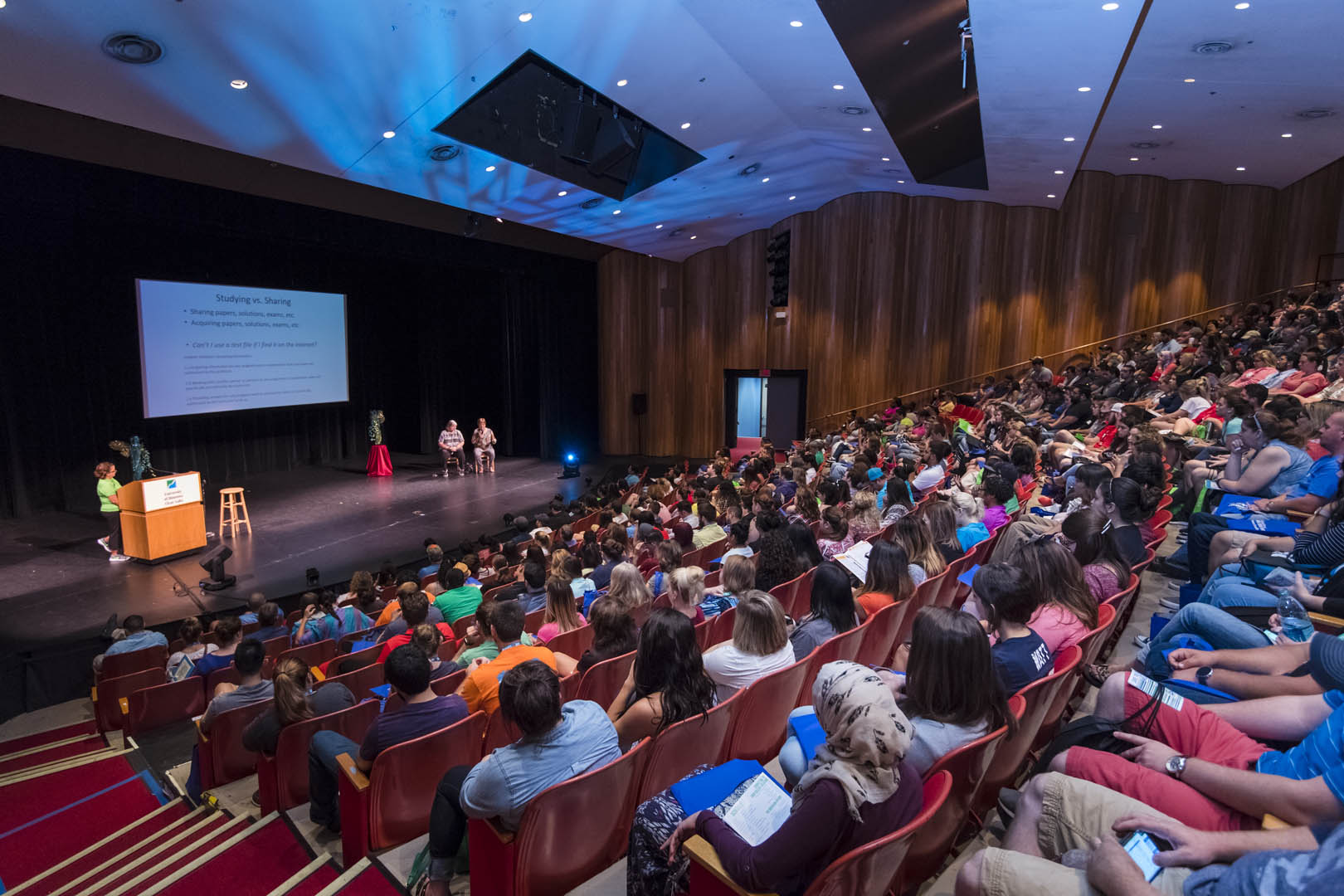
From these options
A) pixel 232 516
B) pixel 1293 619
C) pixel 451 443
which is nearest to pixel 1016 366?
pixel 451 443

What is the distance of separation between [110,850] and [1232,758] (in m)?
4.16

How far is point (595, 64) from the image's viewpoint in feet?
21.7

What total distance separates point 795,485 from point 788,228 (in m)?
9.05

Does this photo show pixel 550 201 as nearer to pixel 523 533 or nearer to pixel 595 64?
pixel 595 64

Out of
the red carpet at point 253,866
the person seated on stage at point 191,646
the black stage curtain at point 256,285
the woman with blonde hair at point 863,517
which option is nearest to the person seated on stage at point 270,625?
the person seated on stage at point 191,646

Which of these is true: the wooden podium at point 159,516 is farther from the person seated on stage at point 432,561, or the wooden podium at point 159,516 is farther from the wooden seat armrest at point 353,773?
the wooden seat armrest at point 353,773

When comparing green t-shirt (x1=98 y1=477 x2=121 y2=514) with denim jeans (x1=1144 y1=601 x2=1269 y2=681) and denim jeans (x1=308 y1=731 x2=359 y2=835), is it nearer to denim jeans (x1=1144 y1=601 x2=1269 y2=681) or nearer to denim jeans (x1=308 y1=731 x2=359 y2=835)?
denim jeans (x1=308 y1=731 x2=359 y2=835)

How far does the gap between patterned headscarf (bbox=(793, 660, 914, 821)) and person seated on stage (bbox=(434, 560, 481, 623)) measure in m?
3.65

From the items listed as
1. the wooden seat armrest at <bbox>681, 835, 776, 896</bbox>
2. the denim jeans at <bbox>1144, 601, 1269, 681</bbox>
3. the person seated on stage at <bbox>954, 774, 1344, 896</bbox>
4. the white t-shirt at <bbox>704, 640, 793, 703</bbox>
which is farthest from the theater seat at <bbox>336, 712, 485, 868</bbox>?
the denim jeans at <bbox>1144, 601, 1269, 681</bbox>

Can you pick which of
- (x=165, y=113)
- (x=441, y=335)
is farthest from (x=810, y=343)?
(x=165, y=113)

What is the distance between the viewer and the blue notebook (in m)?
1.82

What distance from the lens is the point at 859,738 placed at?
57.1 inches

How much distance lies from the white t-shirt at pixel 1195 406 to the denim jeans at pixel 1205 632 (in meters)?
5.44

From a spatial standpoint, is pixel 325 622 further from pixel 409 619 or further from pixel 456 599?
pixel 409 619
